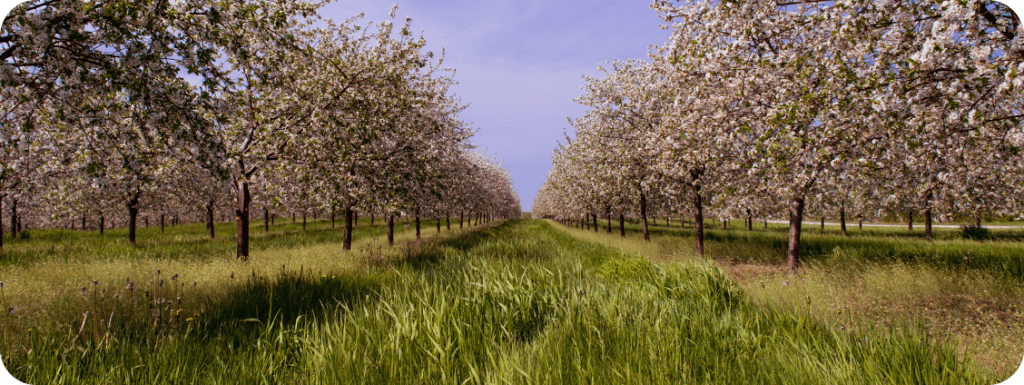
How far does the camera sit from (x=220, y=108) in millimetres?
5887

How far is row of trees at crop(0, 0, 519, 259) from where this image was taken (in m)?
4.65

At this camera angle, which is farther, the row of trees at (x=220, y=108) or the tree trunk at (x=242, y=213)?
the tree trunk at (x=242, y=213)

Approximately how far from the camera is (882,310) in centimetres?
719

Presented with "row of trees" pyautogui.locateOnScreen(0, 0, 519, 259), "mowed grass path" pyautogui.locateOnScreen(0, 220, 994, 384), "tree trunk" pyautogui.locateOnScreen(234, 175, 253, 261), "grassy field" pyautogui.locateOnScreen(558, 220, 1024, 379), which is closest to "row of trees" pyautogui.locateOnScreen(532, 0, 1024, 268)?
"grassy field" pyautogui.locateOnScreen(558, 220, 1024, 379)

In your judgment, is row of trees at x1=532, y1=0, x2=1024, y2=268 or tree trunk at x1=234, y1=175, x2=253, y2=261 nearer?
row of trees at x1=532, y1=0, x2=1024, y2=268

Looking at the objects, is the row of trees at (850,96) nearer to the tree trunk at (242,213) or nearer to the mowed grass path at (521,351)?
the mowed grass path at (521,351)

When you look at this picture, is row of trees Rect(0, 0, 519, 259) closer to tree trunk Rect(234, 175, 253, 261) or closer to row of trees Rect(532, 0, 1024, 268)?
tree trunk Rect(234, 175, 253, 261)

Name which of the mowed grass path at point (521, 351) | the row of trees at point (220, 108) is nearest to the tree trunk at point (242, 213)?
the row of trees at point (220, 108)

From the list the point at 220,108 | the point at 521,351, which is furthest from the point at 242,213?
the point at 521,351

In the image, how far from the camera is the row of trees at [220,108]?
4648 mm

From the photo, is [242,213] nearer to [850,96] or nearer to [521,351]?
[521,351]

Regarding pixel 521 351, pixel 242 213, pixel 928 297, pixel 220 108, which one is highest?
pixel 220 108

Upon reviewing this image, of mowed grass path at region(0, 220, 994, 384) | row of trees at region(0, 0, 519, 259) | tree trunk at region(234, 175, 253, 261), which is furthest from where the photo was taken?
tree trunk at region(234, 175, 253, 261)

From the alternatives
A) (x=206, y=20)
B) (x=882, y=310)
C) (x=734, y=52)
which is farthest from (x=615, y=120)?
(x=206, y=20)
